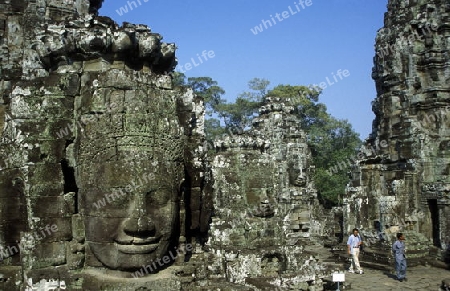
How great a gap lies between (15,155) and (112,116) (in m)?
0.92

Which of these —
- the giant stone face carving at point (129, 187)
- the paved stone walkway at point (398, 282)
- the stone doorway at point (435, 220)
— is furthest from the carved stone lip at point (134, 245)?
the stone doorway at point (435, 220)

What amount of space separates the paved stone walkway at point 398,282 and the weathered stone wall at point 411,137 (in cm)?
95

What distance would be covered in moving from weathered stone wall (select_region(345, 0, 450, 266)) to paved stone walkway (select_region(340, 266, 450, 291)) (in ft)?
3.10

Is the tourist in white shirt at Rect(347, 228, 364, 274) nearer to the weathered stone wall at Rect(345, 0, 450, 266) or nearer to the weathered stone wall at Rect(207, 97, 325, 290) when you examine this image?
the weathered stone wall at Rect(345, 0, 450, 266)

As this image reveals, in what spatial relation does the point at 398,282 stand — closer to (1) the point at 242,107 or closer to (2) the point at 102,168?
(2) the point at 102,168

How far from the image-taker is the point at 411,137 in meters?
14.4

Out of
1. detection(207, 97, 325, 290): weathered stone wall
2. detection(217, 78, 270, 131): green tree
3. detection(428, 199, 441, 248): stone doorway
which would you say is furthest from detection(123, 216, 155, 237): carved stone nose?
detection(217, 78, 270, 131): green tree

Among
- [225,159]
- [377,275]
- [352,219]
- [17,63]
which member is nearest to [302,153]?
[352,219]

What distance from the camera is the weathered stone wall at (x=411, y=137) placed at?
1380 cm

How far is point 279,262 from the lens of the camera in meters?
8.62

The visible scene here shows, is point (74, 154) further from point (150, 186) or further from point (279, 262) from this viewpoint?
point (279, 262)

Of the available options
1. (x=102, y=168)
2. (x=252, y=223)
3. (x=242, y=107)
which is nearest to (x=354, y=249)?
(x=252, y=223)

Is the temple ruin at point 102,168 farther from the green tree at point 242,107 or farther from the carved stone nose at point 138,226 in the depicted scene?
the green tree at point 242,107

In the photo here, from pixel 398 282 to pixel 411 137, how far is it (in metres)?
4.97
